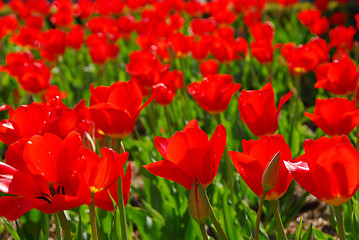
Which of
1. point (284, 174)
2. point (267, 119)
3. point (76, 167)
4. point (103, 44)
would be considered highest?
point (76, 167)

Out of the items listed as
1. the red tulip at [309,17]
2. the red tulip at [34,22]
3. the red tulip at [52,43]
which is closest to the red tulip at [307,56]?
the red tulip at [309,17]

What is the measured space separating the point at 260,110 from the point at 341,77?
0.56 meters

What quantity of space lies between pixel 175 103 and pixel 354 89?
1441 mm

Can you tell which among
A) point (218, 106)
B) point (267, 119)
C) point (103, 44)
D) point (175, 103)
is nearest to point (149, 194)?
point (218, 106)

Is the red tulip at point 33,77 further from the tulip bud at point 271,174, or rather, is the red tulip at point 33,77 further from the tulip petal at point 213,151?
Result: the tulip bud at point 271,174

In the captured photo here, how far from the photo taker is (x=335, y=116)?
67.9 inches

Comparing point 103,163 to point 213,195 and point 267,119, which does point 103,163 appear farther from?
point 213,195

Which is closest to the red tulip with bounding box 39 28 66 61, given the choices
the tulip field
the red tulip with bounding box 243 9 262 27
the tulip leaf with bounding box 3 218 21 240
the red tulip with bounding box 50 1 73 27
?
the tulip field

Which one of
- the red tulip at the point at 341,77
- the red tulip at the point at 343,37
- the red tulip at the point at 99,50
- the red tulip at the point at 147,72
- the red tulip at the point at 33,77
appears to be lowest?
the red tulip at the point at 99,50

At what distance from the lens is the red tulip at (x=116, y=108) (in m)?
1.41

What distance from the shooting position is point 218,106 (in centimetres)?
202

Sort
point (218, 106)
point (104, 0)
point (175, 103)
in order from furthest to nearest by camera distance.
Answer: point (104, 0) → point (175, 103) → point (218, 106)

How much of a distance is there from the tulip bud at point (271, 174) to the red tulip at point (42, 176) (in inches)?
14.3

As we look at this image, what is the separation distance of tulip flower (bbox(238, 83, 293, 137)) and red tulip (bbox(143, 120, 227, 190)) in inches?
19.0
